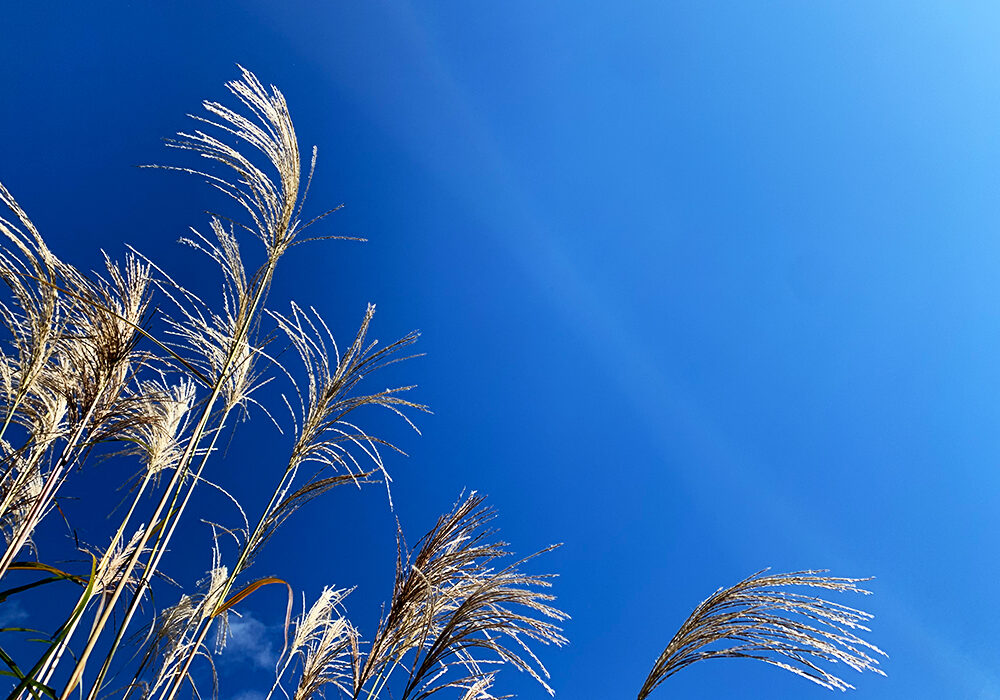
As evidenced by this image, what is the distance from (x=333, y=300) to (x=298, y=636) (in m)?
6.76

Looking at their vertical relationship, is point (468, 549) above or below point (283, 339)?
below

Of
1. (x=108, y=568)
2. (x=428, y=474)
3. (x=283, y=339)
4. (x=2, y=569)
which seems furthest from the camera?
(x=428, y=474)

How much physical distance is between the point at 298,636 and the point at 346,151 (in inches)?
312

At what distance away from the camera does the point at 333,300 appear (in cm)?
902

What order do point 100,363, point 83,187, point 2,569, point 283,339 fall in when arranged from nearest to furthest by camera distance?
1. point 2,569
2. point 100,363
3. point 283,339
4. point 83,187

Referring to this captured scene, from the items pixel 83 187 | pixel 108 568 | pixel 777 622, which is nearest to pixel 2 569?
pixel 108 568

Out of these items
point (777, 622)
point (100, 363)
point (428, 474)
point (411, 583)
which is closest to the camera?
point (777, 622)

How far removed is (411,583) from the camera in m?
1.50

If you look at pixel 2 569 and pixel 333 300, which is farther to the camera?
pixel 333 300

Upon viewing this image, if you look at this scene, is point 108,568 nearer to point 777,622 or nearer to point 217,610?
point 217,610

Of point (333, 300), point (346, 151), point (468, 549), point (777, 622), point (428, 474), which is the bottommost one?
point (468, 549)

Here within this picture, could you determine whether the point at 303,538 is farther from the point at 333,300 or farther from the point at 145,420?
the point at 145,420

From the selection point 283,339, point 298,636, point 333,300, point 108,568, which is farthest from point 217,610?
point 333,300

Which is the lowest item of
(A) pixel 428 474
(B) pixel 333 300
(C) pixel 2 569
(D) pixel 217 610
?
(C) pixel 2 569
